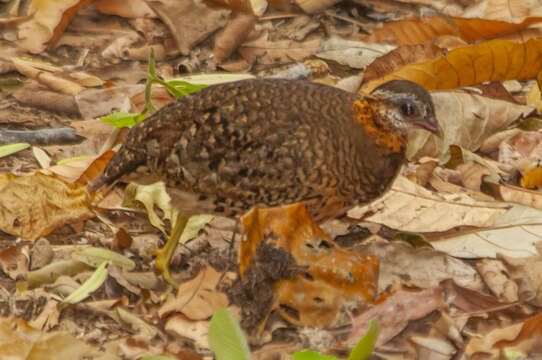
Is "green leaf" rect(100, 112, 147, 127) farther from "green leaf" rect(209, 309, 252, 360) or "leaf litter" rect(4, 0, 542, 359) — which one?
"green leaf" rect(209, 309, 252, 360)

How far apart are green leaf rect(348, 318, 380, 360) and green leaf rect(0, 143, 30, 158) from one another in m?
2.49

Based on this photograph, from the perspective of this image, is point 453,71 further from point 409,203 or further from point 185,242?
point 185,242

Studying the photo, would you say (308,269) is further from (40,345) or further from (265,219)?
(40,345)

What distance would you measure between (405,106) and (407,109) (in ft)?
0.05

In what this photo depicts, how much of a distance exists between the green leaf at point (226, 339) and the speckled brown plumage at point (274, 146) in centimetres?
69

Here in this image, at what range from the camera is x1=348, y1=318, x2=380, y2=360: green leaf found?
2.65 m

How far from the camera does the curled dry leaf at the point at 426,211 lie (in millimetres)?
3855

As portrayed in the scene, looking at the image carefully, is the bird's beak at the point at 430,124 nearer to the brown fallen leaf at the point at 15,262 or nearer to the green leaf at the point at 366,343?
the green leaf at the point at 366,343

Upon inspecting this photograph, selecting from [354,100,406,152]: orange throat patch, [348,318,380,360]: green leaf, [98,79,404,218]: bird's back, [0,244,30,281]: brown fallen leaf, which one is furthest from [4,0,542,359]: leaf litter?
[354,100,406,152]: orange throat patch

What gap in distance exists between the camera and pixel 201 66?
5559 mm

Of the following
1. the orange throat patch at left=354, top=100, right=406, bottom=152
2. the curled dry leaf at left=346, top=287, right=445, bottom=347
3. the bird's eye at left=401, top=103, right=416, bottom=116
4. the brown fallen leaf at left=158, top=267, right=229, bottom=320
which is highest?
the bird's eye at left=401, top=103, right=416, bottom=116

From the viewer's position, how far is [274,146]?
3258 mm

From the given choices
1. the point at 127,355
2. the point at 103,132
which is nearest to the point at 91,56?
the point at 103,132

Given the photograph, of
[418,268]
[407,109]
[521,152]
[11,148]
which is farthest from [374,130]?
[11,148]
